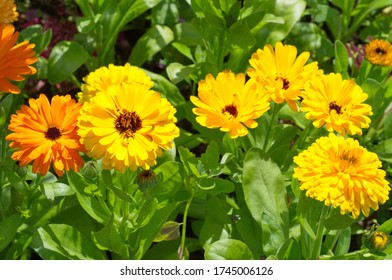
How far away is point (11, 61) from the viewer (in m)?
1.39

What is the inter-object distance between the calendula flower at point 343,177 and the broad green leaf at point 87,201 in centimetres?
50

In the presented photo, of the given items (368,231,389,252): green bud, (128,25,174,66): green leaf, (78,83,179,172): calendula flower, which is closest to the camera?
(78,83,179,172): calendula flower

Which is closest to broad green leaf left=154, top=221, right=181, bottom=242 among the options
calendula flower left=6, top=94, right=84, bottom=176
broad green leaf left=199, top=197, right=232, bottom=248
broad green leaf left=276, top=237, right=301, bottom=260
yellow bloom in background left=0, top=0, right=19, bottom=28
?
broad green leaf left=199, top=197, right=232, bottom=248

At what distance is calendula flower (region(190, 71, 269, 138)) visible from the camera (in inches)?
55.2

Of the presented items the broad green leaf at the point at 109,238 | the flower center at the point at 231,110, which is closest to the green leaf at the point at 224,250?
the broad green leaf at the point at 109,238

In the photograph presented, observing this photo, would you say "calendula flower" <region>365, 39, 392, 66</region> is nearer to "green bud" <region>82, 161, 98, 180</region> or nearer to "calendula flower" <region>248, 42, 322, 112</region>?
"calendula flower" <region>248, 42, 322, 112</region>

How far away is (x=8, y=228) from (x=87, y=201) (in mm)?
219

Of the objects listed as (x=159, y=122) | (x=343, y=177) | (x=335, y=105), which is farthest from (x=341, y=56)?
(x=159, y=122)

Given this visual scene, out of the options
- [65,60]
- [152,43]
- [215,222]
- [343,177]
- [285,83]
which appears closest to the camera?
[343,177]

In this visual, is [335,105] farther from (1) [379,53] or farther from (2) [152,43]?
(2) [152,43]

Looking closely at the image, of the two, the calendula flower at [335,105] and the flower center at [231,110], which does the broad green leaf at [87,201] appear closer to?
the flower center at [231,110]

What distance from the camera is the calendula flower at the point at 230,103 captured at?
140 cm

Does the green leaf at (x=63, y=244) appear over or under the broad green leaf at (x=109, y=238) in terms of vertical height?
under

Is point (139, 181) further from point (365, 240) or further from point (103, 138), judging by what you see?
point (365, 240)
